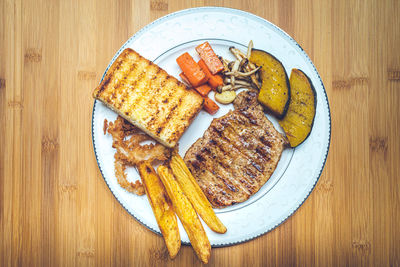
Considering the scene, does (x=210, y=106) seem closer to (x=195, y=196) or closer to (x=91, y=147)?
(x=195, y=196)

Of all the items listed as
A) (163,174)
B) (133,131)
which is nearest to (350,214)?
(163,174)

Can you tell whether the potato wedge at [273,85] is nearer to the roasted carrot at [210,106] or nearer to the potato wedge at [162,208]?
the roasted carrot at [210,106]

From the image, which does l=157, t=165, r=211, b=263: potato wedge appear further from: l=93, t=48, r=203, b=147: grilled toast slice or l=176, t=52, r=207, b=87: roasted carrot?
l=176, t=52, r=207, b=87: roasted carrot

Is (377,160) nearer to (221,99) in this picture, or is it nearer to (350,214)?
(350,214)

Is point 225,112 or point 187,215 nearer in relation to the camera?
point 187,215

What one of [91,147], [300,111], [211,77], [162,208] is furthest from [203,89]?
[91,147]

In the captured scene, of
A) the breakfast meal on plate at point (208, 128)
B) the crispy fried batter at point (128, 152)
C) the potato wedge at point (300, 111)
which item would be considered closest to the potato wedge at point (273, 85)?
the breakfast meal on plate at point (208, 128)
